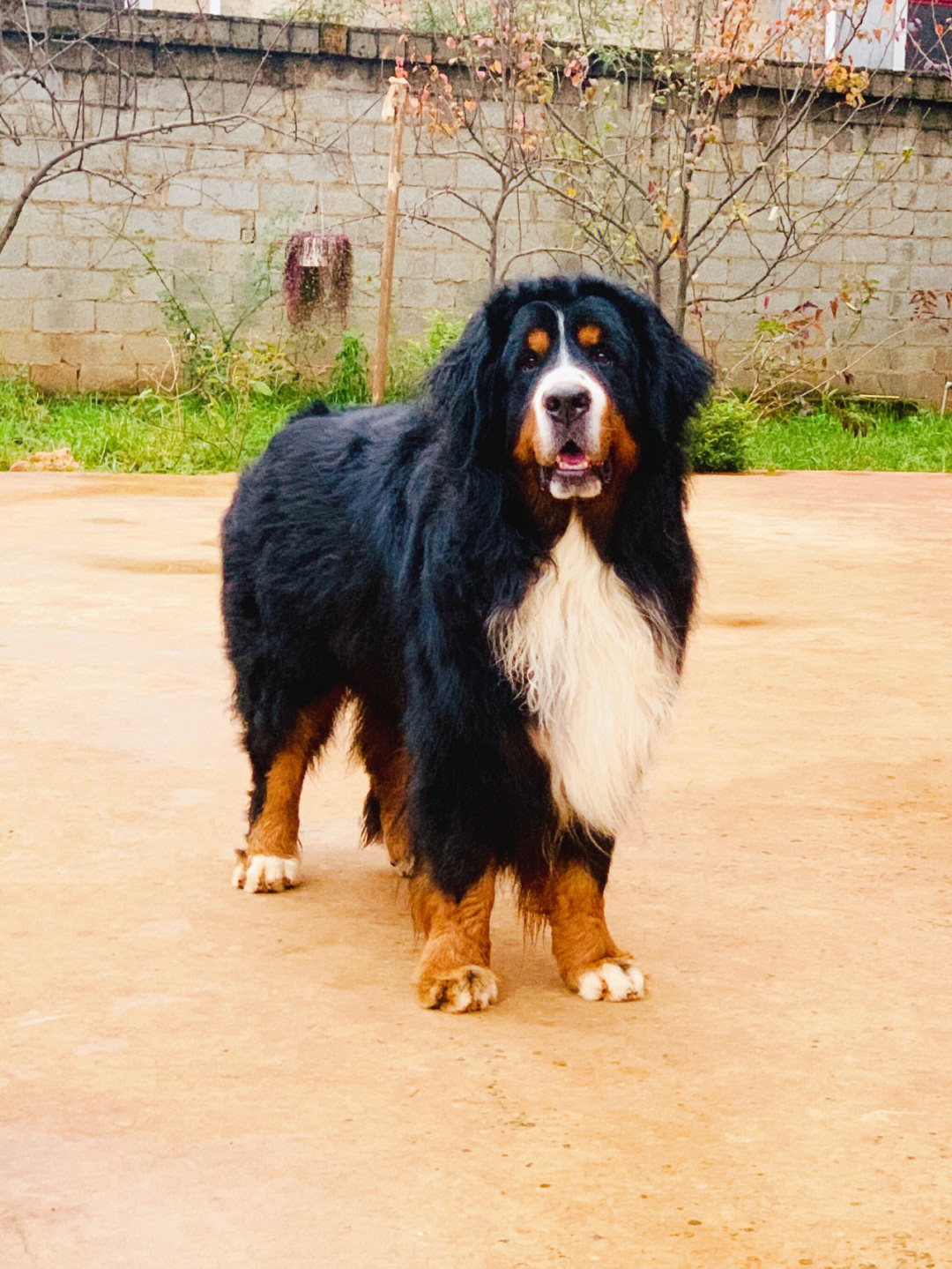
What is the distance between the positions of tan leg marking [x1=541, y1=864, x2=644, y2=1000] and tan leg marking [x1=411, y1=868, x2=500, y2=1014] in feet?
0.48

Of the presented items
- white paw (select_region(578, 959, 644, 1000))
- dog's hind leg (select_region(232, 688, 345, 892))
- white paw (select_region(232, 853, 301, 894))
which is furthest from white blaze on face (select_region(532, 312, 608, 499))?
white paw (select_region(232, 853, 301, 894))

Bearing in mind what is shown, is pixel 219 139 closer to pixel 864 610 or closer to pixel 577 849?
pixel 864 610

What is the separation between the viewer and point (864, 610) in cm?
701

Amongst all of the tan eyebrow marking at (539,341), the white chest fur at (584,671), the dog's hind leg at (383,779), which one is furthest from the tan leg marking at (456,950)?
the tan eyebrow marking at (539,341)

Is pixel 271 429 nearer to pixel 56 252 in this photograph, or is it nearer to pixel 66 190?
pixel 56 252

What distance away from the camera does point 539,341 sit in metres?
2.99

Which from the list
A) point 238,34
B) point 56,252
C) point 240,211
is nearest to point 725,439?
point 240,211

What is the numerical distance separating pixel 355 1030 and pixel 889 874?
4.85 feet

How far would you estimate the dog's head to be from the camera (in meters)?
2.93

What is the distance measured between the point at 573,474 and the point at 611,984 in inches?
37.8

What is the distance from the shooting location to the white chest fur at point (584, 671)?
304 centimetres

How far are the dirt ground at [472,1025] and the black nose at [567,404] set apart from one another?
110 cm

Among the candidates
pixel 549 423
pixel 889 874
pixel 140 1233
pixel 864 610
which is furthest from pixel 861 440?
pixel 140 1233

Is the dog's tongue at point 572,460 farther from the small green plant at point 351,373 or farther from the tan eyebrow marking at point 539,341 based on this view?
the small green plant at point 351,373
